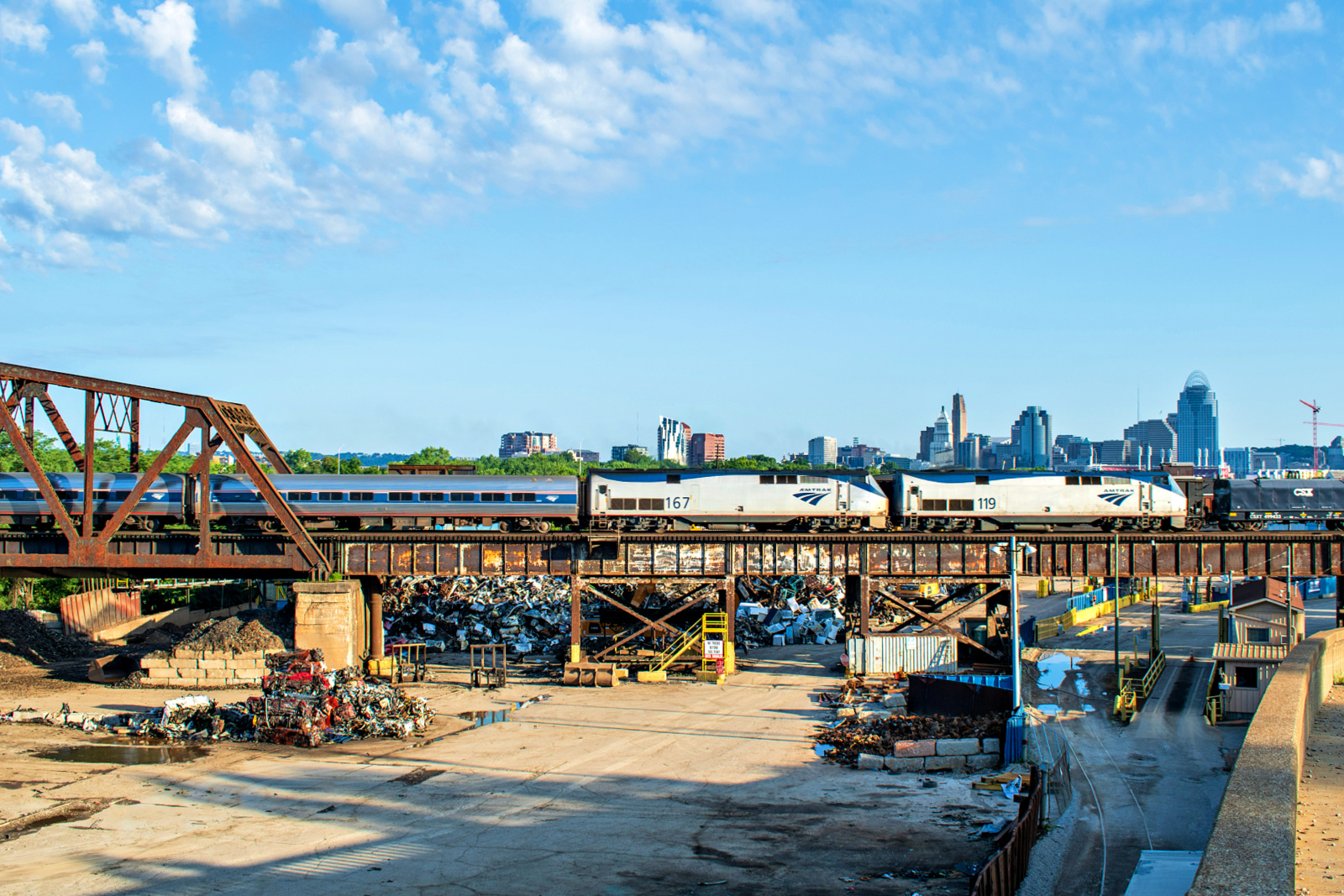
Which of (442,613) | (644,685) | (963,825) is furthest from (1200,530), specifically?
(442,613)

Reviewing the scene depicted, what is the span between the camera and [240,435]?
4128cm

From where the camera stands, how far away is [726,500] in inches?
1713

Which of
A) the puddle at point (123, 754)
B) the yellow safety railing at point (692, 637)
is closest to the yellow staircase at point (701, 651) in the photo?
the yellow safety railing at point (692, 637)

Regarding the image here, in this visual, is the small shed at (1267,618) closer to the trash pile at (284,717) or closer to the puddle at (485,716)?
the puddle at (485,716)

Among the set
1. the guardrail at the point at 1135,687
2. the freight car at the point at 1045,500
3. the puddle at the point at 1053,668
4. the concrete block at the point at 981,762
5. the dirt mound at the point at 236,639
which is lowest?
the puddle at the point at 1053,668

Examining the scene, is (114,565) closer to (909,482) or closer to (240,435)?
(240,435)

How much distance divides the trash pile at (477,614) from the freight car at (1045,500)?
61.7 feet

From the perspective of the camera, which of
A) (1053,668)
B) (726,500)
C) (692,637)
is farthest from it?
(692,637)

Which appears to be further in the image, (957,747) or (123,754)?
(123,754)

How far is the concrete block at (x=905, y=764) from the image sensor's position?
26.6m

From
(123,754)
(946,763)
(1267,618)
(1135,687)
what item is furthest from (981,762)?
(123,754)

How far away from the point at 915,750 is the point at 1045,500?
19414 millimetres

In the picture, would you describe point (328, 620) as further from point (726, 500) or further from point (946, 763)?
point (946, 763)

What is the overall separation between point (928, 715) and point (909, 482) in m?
14.0
